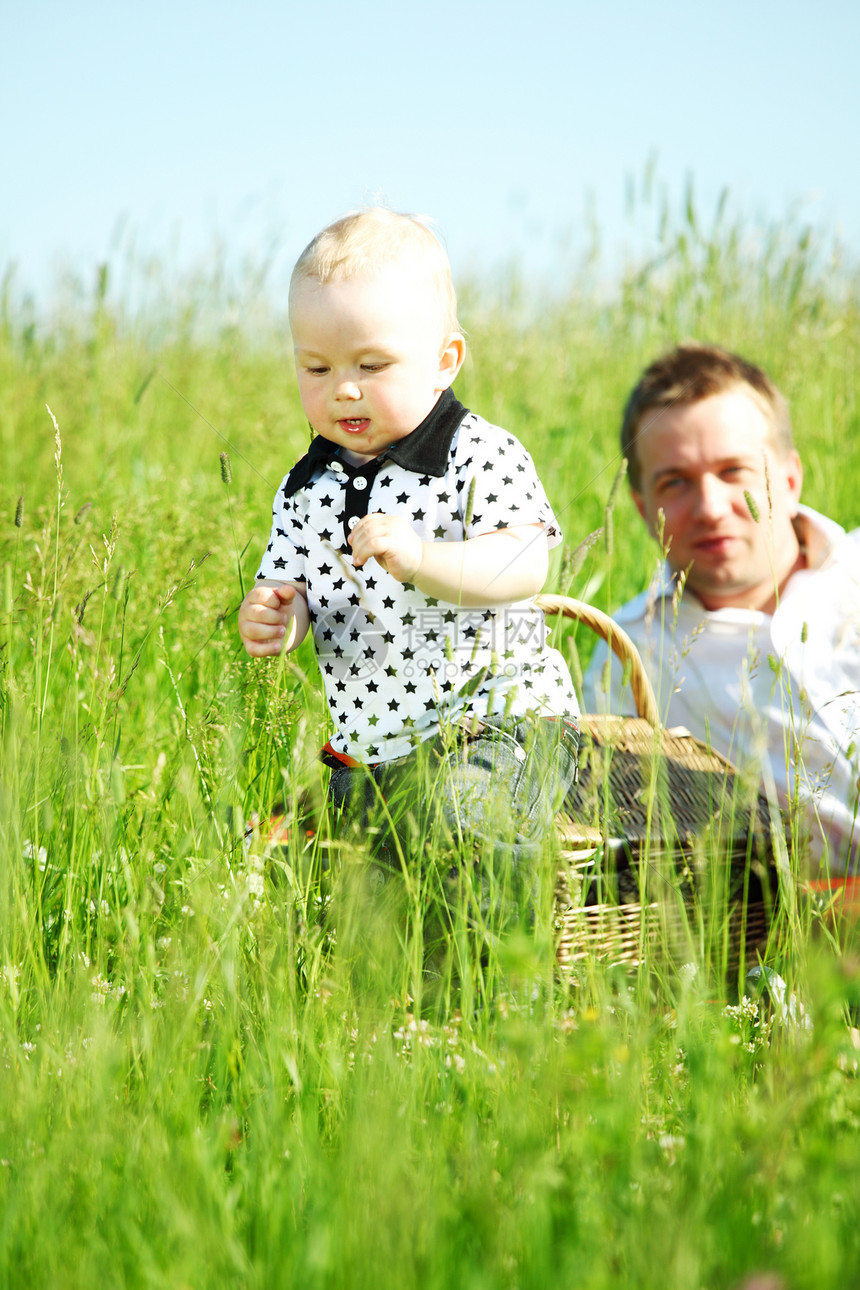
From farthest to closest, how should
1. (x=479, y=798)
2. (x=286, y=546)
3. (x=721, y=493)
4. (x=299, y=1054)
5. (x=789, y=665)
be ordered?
(x=721, y=493) < (x=789, y=665) < (x=286, y=546) < (x=479, y=798) < (x=299, y=1054)

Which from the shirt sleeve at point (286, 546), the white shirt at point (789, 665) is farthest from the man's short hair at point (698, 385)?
the shirt sleeve at point (286, 546)

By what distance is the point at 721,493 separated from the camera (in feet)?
8.56

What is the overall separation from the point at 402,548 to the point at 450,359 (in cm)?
46

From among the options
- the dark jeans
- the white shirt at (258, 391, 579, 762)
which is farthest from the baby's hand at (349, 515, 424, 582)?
the dark jeans

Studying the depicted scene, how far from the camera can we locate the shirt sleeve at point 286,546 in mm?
1917

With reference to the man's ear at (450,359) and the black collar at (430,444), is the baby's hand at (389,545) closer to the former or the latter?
the black collar at (430,444)

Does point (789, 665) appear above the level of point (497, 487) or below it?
below

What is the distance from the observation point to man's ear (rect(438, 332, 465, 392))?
6.10ft

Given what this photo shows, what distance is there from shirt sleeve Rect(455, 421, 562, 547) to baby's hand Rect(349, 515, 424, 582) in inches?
6.2

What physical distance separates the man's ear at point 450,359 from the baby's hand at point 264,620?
0.47m

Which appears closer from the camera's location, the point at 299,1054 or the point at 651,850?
the point at 299,1054

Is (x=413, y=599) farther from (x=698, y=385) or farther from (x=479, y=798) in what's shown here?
(x=698, y=385)

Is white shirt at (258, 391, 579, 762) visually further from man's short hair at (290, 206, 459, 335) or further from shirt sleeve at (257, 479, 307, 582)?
man's short hair at (290, 206, 459, 335)

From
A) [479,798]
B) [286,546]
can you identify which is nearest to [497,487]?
[286,546]
